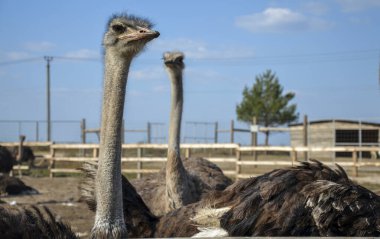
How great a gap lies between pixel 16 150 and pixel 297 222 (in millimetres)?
17449

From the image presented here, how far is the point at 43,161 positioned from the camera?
23.0 metres

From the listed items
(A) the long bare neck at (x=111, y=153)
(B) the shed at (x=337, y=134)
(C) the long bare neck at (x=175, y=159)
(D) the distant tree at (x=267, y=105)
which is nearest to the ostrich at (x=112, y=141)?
(A) the long bare neck at (x=111, y=153)

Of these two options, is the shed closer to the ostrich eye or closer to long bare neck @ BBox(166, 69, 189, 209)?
long bare neck @ BBox(166, 69, 189, 209)

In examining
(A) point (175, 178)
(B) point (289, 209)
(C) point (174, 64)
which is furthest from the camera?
(C) point (174, 64)

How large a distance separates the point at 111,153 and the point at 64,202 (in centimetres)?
701

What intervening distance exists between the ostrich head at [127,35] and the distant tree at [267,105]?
33.0 metres

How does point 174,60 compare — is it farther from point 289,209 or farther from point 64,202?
point 64,202

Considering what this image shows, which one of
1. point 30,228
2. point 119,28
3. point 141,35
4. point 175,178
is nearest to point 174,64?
point 175,178

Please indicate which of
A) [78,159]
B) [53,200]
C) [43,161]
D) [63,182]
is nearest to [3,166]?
[63,182]

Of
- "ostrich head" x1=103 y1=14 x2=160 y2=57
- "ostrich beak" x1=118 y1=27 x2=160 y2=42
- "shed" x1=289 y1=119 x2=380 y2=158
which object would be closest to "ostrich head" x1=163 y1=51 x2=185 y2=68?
"ostrich head" x1=103 y1=14 x2=160 y2=57

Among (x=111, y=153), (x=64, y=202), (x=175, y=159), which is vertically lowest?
(x=64, y=202)

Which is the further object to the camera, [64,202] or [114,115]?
[64,202]

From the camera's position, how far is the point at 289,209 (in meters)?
3.67

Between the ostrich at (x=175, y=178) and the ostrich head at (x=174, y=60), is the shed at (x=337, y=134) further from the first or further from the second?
the ostrich head at (x=174, y=60)
